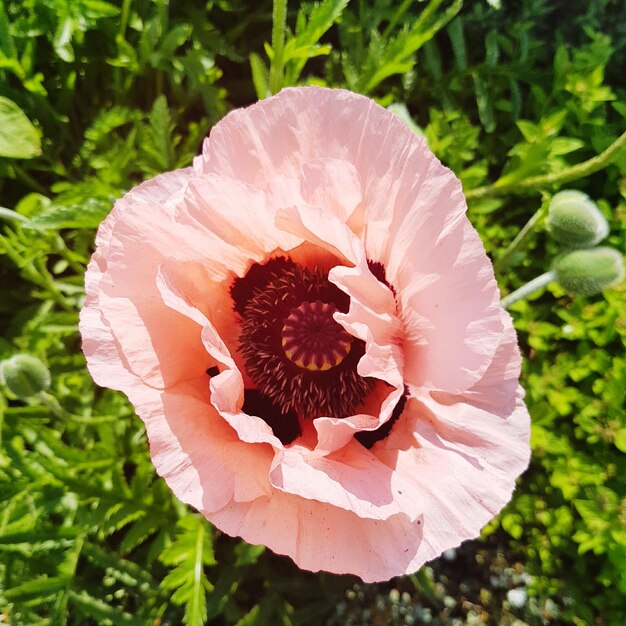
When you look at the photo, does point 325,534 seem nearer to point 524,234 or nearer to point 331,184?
point 331,184

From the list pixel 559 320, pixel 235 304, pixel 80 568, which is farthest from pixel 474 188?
pixel 80 568

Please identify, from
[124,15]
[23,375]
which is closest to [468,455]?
[23,375]

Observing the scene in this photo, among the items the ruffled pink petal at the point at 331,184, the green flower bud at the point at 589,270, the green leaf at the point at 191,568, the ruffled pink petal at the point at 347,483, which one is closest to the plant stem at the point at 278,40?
the ruffled pink petal at the point at 331,184

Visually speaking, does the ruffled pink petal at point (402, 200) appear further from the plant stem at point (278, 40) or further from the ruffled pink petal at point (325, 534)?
the plant stem at point (278, 40)

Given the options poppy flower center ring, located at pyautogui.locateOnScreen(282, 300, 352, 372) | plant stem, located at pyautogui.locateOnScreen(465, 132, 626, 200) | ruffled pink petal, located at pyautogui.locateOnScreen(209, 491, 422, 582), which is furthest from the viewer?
plant stem, located at pyautogui.locateOnScreen(465, 132, 626, 200)

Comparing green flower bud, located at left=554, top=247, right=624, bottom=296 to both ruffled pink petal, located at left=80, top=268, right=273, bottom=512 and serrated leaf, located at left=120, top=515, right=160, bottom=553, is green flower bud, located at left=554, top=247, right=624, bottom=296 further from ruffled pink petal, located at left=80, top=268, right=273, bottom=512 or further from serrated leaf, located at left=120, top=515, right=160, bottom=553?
serrated leaf, located at left=120, top=515, right=160, bottom=553

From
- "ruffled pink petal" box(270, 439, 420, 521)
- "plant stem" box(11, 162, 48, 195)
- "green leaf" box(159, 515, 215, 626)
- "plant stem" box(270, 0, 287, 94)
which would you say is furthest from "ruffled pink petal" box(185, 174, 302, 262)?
"plant stem" box(11, 162, 48, 195)
